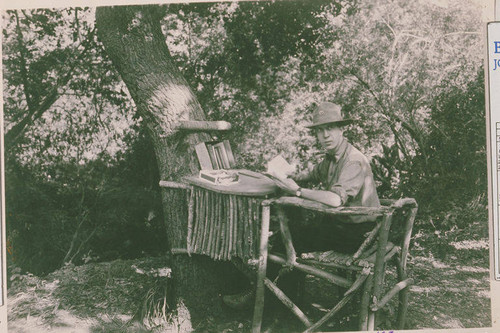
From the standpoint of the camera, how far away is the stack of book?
413cm

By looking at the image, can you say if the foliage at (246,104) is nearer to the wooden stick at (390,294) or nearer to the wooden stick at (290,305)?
the wooden stick at (390,294)

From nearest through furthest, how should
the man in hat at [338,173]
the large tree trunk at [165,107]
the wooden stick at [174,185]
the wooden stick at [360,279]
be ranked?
the wooden stick at [360,279], the man in hat at [338,173], the wooden stick at [174,185], the large tree trunk at [165,107]

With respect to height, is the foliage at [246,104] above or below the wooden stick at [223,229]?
above

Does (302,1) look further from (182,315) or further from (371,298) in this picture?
(182,315)

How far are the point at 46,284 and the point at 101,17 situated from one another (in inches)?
119

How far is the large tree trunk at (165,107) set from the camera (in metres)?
4.21

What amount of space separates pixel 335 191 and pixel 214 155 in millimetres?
1348

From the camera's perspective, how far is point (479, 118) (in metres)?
4.61

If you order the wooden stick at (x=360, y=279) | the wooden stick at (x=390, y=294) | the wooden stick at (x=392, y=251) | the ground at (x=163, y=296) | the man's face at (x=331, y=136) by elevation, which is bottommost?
the ground at (x=163, y=296)

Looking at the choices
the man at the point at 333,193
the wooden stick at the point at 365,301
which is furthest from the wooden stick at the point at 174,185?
the wooden stick at the point at 365,301

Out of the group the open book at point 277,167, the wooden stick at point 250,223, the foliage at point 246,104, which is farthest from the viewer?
the foliage at point 246,104

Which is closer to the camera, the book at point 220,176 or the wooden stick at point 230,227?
the wooden stick at point 230,227

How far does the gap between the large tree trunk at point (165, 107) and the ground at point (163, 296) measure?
299 millimetres

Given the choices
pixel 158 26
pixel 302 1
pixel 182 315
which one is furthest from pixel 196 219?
pixel 302 1
